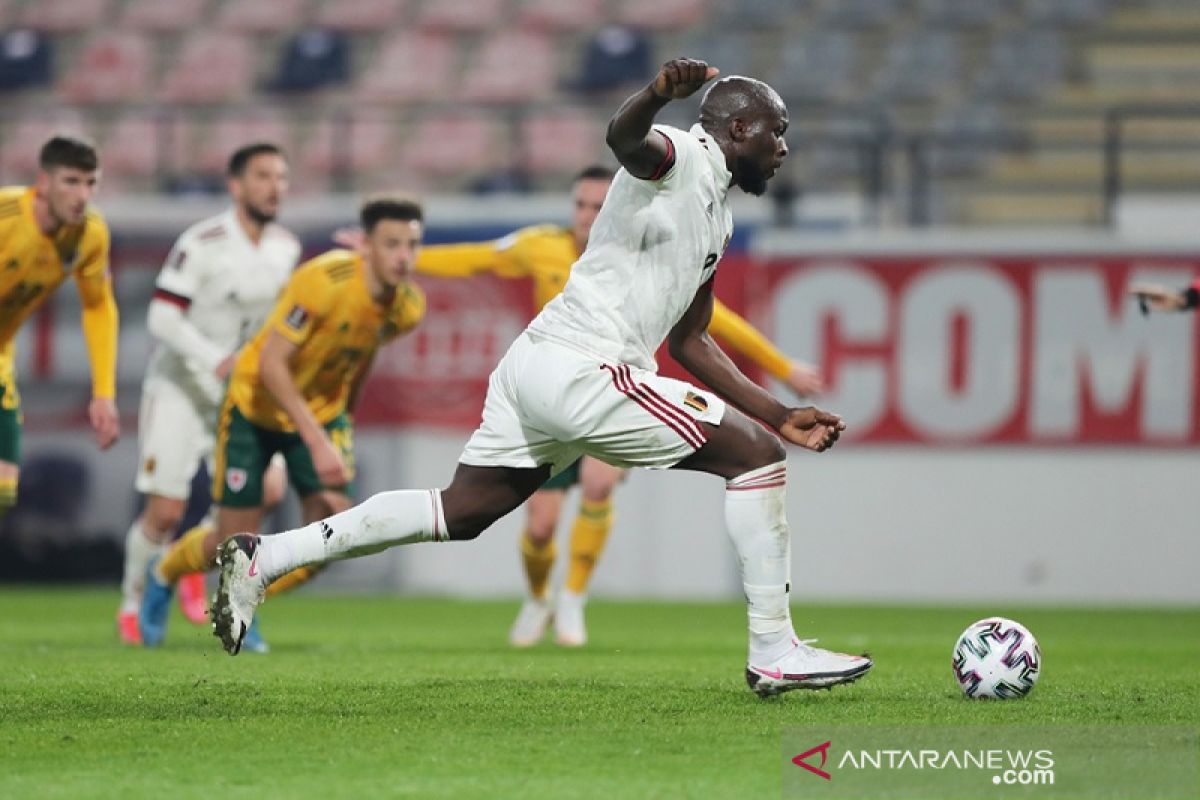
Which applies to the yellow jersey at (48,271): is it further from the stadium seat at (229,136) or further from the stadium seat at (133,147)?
the stadium seat at (133,147)

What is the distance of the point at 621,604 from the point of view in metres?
14.3

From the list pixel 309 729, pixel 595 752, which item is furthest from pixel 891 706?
pixel 309 729

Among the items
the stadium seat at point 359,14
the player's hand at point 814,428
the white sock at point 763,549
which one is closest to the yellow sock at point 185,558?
the white sock at point 763,549

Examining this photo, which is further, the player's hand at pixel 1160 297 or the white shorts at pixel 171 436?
the white shorts at pixel 171 436

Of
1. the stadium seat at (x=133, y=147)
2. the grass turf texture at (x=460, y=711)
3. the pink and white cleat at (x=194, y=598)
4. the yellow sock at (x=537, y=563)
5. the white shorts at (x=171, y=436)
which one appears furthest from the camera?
the stadium seat at (x=133, y=147)

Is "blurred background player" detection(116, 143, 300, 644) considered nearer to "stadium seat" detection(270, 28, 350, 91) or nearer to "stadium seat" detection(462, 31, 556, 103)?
"stadium seat" detection(462, 31, 556, 103)

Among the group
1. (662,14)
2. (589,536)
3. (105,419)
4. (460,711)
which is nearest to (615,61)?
(662,14)

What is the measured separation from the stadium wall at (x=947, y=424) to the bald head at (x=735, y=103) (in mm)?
8635

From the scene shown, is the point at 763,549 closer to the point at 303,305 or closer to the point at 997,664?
the point at 997,664

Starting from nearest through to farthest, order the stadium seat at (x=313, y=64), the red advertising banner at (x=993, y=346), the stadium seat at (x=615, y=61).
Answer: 1. the red advertising banner at (x=993, y=346)
2. the stadium seat at (x=615, y=61)
3. the stadium seat at (x=313, y=64)

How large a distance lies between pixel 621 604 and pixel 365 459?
253cm

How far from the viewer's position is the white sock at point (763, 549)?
6016 mm

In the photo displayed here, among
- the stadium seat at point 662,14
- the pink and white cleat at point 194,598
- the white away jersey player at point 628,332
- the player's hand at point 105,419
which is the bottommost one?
the pink and white cleat at point 194,598

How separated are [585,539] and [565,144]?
25.8 feet
